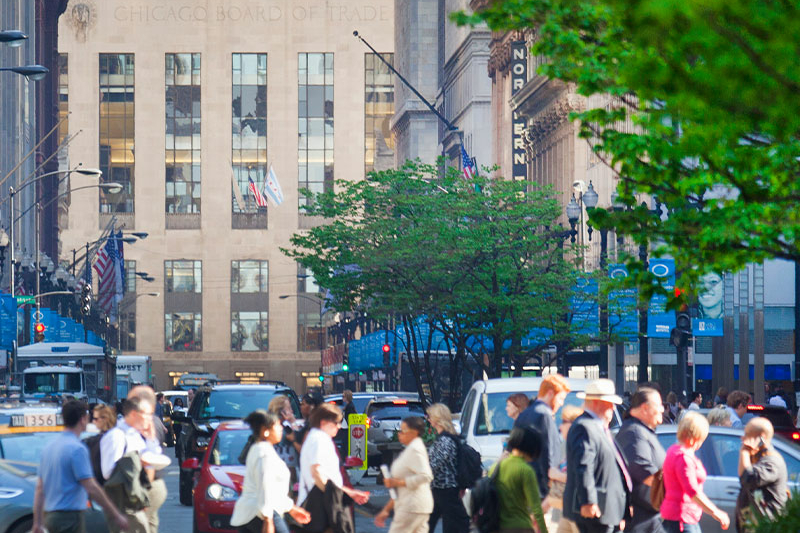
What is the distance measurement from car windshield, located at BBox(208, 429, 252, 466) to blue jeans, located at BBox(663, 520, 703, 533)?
816cm

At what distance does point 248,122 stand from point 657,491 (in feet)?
416

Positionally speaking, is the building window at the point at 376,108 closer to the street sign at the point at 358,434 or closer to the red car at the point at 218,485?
the street sign at the point at 358,434

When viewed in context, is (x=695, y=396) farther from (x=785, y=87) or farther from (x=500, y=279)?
(x=785, y=87)

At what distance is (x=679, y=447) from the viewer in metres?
11.2

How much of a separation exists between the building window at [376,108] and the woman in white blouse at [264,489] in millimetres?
123290

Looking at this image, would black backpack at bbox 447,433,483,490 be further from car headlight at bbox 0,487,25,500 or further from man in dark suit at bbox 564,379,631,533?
car headlight at bbox 0,487,25,500

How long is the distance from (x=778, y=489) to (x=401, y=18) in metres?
104

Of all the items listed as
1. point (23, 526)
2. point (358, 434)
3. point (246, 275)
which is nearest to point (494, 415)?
point (23, 526)

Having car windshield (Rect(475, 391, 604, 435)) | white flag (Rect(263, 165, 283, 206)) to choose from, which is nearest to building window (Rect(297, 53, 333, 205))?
white flag (Rect(263, 165, 283, 206))

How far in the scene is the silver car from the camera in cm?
1409

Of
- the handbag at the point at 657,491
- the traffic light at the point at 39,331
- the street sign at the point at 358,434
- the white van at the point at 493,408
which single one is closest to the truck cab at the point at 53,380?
the traffic light at the point at 39,331

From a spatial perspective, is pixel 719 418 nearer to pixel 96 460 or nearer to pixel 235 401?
pixel 96 460

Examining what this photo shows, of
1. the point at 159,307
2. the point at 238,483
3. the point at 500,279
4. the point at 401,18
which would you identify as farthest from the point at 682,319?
the point at 159,307

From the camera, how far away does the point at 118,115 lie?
136 meters
